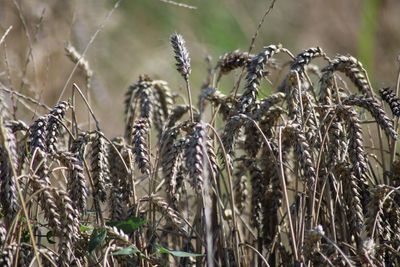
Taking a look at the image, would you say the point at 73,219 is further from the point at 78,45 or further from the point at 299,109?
the point at 78,45

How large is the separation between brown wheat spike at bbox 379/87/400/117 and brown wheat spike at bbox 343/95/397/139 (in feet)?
0.18

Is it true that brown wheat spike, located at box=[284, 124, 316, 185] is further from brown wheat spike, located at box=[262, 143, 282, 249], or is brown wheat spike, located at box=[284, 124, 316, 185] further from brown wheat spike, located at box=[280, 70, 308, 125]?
brown wheat spike, located at box=[262, 143, 282, 249]

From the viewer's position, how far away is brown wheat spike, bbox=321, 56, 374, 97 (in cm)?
269

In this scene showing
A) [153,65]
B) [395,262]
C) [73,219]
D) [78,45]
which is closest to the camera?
[73,219]

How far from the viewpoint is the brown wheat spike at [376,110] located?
250 cm

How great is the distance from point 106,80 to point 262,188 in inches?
217

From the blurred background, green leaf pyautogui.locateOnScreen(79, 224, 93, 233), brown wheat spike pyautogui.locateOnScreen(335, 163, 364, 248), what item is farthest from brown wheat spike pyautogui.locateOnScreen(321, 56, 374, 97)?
the blurred background

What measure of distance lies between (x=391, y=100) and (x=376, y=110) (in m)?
0.13

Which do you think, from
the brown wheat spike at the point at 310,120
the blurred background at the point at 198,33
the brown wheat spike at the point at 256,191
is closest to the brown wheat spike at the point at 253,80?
the brown wheat spike at the point at 310,120

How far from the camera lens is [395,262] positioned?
2742 millimetres

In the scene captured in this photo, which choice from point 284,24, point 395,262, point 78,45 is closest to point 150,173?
point 395,262

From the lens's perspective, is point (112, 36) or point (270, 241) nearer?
point (270, 241)

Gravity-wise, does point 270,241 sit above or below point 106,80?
below

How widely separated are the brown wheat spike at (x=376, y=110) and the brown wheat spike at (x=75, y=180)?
0.81 metres
